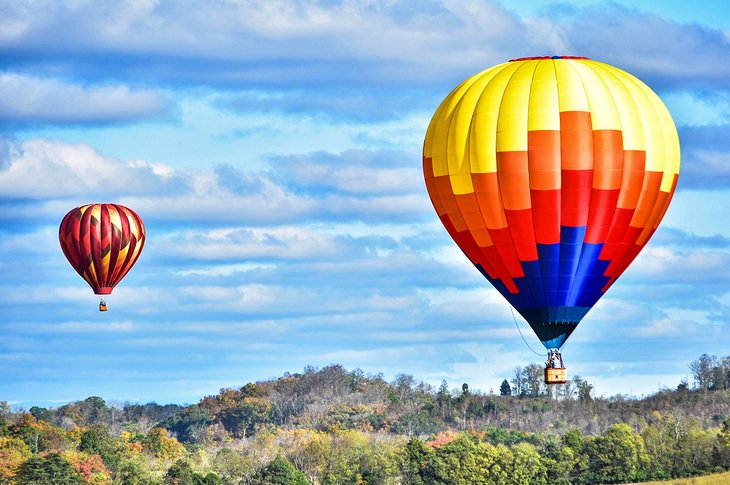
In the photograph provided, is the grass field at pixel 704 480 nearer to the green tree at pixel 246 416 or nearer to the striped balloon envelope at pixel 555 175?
the striped balloon envelope at pixel 555 175

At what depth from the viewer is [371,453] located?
364ft

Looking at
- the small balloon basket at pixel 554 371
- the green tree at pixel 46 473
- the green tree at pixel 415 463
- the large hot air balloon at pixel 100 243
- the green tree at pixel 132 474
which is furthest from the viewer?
the green tree at pixel 415 463

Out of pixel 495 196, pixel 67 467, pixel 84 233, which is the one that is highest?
pixel 84 233

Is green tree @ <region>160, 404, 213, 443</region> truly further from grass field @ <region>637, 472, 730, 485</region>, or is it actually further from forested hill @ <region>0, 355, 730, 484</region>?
grass field @ <region>637, 472, 730, 485</region>

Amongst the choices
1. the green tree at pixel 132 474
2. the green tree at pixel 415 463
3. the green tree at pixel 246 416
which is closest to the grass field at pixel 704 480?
the green tree at pixel 415 463

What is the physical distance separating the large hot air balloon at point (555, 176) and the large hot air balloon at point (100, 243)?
4037 centimetres

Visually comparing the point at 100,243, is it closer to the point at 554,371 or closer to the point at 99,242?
the point at 99,242

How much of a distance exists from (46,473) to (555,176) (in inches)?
2157

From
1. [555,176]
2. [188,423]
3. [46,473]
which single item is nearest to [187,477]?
[46,473]

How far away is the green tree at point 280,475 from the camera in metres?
102

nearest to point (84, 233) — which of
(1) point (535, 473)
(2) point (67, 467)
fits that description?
(2) point (67, 467)

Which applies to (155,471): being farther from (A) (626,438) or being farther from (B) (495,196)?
(B) (495,196)

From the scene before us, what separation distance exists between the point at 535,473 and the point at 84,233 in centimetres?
4090

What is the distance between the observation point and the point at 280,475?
4038 inches
